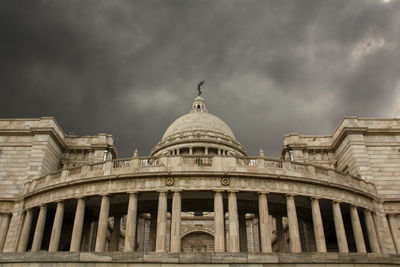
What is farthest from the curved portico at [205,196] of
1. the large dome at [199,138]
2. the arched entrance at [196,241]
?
the large dome at [199,138]

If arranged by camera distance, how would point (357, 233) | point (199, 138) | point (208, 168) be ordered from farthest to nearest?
point (199, 138) < point (357, 233) < point (208, 168)

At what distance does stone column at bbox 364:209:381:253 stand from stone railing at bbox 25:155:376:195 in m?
2.86

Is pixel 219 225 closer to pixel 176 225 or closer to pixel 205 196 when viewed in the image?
pixel 176 225

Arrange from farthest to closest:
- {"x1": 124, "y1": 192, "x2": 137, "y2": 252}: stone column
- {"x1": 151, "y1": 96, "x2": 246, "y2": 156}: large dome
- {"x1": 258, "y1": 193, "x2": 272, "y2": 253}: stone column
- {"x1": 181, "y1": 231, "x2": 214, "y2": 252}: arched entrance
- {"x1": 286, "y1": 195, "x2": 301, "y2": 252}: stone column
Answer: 1. {"x1": 151, "y1": 96, "x2": 246, "y2": 156}: large dome
2. {"x1": 181, "y1": 231, "x2": 214, "y2": 252}: arched entrance
3. {"x1": 286, "y1": 195, "x2": 301, "y2": 252}: stone column
4. {"x1": 258, "y1": 193, "x2": 272, "y2": 253}: stone column
5. {"x1": 124, "y1": 192, "x2": 137, "y2": 252}: stone column

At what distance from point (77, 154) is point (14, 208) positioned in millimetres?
11440

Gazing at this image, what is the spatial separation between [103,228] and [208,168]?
31.7ft

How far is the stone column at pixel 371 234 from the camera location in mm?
31325

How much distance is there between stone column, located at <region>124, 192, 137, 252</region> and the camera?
2643 cm

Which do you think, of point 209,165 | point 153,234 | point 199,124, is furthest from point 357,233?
point 199,124

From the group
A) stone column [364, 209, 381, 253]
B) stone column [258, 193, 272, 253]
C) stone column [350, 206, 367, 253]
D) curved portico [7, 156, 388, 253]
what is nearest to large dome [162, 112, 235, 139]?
curved portico [7, 156, 388, 253]

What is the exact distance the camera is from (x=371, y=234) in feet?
104

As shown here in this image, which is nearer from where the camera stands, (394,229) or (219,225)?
(219,225)

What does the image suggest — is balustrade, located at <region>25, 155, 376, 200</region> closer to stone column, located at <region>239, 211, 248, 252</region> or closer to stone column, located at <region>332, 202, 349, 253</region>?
stone column, located at <region>332, 202, 349, 253</region>

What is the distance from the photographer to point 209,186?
1123 inches
